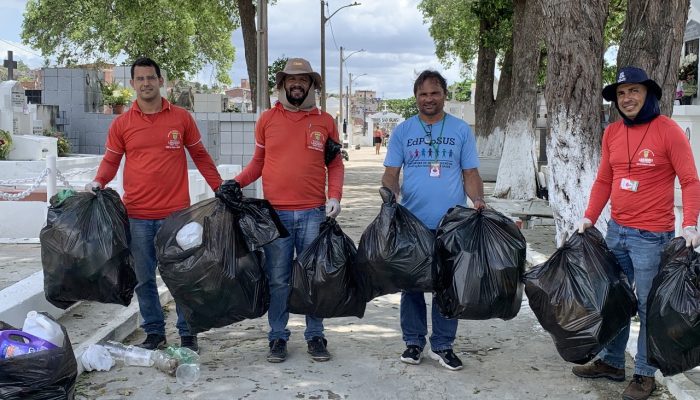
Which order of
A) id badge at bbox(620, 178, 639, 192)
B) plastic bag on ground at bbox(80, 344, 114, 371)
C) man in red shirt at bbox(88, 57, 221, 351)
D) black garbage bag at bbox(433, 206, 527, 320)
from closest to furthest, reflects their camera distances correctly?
id badge at bbox(620, 178, 639, 192)
black garbage bag at bbox(433, 206, 527, 320)
plastic bag on ground at bbox(80, 344, 114, 371)
man in red shirt at bbox(88, 57, 221, 351)

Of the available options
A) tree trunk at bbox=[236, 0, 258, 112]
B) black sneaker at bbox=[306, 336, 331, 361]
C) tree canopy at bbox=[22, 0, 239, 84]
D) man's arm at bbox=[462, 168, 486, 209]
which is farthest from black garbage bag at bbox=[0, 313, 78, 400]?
tree canopy at bbox=[22, 0, 239, 84]

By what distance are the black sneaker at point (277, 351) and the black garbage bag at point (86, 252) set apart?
3.01 feet

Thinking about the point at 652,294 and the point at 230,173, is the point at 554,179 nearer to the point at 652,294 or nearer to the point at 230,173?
the point at 652,294

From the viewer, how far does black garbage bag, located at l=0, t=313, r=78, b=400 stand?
3.38 meters

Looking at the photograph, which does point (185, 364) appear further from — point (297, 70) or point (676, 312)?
point (676, 312)

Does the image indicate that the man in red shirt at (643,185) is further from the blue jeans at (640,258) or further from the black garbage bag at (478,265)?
the black garbage bag at (478,265)

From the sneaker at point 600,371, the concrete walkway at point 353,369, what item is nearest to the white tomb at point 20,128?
the concrete walkway at point 353,369

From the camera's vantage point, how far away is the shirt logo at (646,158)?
154 inches

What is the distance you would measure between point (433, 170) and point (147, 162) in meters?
1.68

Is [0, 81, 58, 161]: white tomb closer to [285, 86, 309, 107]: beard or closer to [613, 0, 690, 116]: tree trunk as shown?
[285, 86, 309, 107]: beard

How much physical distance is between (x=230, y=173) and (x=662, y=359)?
6689 millimetres

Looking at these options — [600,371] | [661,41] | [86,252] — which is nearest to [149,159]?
[86,252]

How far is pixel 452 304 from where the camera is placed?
4.19 metres

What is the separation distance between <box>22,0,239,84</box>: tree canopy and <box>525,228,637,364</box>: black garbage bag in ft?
88.6
